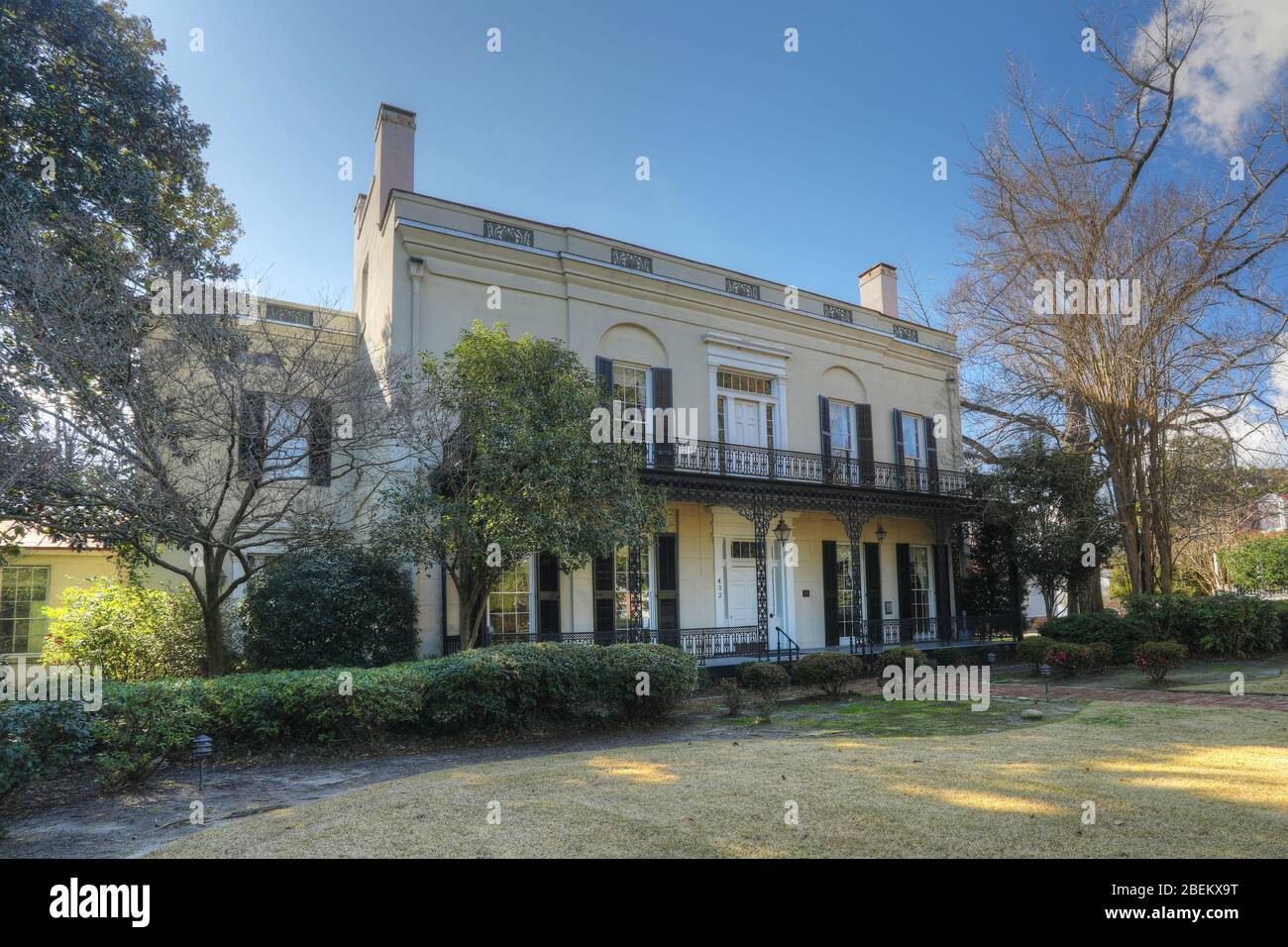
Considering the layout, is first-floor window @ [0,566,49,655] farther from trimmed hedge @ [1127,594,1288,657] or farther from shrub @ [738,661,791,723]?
trimmed hedge @ [1127,594,1288,657]

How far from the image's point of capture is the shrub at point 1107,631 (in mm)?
15805

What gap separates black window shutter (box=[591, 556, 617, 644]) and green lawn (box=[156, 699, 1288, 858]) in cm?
613

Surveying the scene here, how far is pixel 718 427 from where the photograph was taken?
16953mm

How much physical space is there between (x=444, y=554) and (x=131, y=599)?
4780 mm

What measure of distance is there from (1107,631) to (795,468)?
7153mm

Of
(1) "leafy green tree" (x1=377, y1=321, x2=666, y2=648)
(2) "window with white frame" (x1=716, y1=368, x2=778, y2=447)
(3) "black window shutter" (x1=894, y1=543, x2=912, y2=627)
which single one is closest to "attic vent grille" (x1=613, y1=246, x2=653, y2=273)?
(2) "window with white frame" (x1=716, y1=368, x2=778, y2=447)

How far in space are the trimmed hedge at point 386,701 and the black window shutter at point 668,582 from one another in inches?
201

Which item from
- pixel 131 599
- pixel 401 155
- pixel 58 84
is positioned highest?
pixel 401 155

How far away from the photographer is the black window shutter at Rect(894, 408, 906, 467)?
65.2ft

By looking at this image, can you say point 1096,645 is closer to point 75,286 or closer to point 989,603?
point 989,603

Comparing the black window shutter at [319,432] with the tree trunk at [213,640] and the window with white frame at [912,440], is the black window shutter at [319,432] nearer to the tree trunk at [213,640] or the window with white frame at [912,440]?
the tree trunk at [213,640]

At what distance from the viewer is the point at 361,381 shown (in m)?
11.3

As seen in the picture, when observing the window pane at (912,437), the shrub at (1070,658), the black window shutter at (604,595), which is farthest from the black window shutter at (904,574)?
the black window shutter at (604,595)

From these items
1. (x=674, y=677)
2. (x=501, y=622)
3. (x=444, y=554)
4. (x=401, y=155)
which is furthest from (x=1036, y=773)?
(x=401, y=155)
